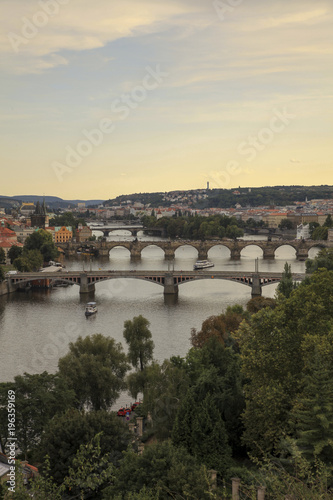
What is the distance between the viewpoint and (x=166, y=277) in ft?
110

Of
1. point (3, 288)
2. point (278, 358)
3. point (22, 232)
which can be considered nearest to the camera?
point (278, 358)

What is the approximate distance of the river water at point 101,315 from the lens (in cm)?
2111

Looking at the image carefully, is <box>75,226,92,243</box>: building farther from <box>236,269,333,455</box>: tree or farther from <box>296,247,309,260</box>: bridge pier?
<box>236,269,333,455</box>: tree

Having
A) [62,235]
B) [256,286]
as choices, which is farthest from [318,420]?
[62,235]

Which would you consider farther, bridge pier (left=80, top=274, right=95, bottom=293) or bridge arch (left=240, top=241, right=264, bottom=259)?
bridge arch (left=240, top=241, right=264, bottom=259)

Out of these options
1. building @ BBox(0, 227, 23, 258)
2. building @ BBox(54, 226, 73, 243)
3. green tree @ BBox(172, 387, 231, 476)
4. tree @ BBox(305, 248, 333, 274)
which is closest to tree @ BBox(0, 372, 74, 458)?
green tree @ BBox(172, 387, 231, 476)

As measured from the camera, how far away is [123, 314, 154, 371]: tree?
1773 cm

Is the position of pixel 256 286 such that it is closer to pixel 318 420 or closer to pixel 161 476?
pixel 318 420

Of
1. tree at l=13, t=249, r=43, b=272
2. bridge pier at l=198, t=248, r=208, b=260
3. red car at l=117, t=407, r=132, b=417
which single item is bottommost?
red car at l=117, t=407, r=132, b=417

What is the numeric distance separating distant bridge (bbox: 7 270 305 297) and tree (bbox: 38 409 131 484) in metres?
22.1

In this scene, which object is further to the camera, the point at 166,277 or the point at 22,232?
A: the point at 22,232

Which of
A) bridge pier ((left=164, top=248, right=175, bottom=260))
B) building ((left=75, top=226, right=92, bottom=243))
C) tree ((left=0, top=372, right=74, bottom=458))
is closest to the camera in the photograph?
tree ((left=0, top=372, right=74, bottom=458))

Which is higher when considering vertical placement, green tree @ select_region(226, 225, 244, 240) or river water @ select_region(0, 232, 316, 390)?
green tree @ select_region(226, 225, 244, 240)

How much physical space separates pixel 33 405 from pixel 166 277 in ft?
72.2
